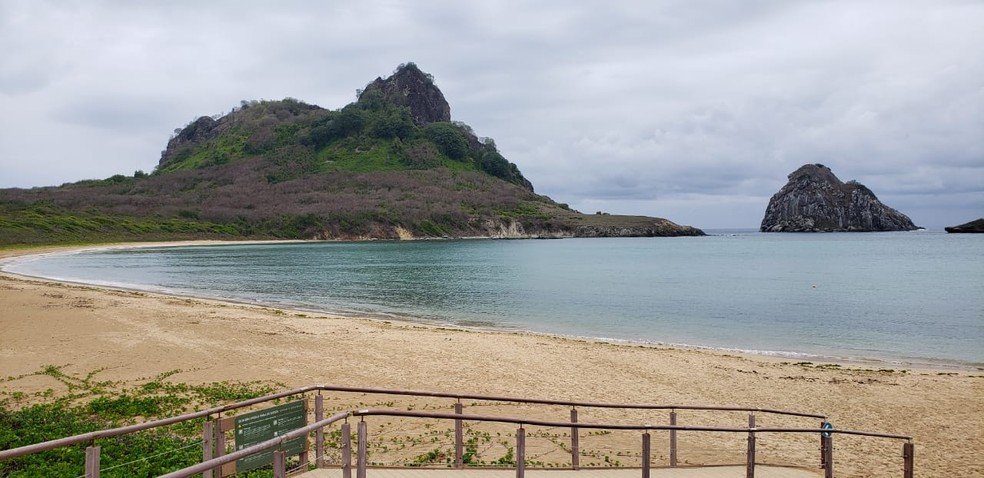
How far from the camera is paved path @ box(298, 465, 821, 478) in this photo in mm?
8711

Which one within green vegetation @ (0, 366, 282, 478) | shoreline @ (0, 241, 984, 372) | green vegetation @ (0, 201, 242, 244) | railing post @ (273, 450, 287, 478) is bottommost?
shoreline @ (0, 241, 984, 372)

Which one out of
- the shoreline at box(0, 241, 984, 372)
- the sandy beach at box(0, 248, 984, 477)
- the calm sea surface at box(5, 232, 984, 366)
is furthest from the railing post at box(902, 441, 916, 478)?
the calm sea surface at box(5, 232, 984, 366)

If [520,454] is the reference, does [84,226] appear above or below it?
above

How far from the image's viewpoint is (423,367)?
19.6 m

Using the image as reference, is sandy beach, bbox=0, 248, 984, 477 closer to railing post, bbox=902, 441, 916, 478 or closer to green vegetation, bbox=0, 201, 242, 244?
railing post, bbox=902, 441, 916, 478

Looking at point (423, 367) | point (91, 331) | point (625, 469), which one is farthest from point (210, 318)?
point (625, 469)

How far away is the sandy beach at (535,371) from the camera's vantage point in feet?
45.9

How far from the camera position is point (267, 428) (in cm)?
818

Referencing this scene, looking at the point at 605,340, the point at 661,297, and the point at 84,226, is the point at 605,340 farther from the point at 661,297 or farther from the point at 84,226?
the point at 84,226

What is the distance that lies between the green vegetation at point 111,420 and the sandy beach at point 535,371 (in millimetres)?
980

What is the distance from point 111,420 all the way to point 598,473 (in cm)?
993

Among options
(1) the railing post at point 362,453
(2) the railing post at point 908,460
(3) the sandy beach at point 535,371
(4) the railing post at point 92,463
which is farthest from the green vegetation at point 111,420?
(2) the railing post at point 908,460

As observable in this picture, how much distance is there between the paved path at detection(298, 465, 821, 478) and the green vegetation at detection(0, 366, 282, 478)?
1819 mm

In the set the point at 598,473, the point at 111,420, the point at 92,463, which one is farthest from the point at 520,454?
the point at 111,420
